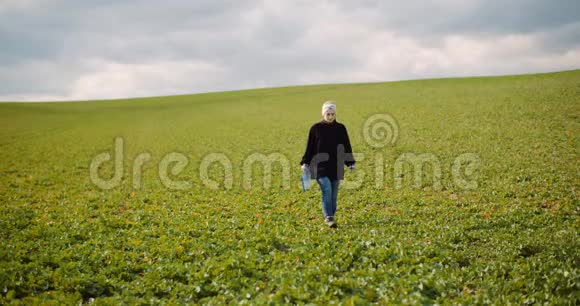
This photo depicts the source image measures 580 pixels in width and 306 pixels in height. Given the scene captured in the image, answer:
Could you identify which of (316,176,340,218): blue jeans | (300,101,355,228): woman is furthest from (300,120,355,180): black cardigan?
(316,176,340,218): blue jeans

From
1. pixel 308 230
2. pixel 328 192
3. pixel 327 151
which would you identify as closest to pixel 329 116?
pixel 327 151

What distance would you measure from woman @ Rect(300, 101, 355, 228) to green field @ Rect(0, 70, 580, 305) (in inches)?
54.3

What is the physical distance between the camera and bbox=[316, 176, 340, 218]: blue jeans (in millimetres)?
10141

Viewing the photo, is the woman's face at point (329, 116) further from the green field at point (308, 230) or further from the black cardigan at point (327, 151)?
the green field at point (308, 230)

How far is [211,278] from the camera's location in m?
7.85

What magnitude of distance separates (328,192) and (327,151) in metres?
1.11

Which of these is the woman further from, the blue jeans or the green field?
the green field

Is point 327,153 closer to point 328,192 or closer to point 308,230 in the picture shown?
point 328,192

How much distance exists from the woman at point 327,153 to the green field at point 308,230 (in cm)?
138

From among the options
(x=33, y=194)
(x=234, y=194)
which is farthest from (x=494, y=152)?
(x=33, y=194)

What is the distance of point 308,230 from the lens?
10.7 metres

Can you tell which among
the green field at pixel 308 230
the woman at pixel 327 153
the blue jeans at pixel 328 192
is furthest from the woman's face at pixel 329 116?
the green field at pixel 308 230

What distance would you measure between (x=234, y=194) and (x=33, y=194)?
9.23 metres

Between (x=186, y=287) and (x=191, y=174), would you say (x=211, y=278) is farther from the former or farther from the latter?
(x=191, y=174)
